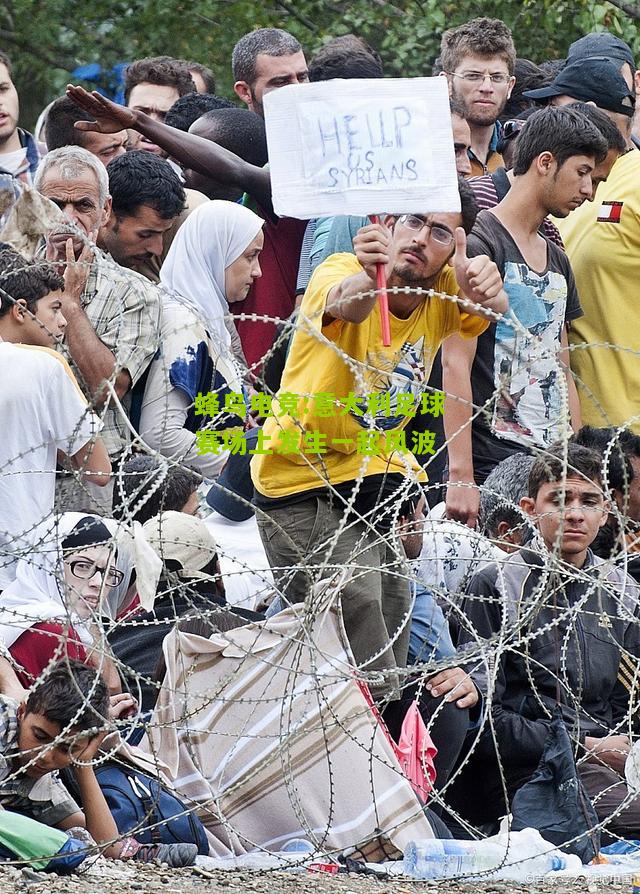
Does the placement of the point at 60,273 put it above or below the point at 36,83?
above

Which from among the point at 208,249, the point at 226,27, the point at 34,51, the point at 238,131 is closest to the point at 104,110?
the point at 208,249

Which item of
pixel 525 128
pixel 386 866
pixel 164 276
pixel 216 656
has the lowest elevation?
pixel 386 866

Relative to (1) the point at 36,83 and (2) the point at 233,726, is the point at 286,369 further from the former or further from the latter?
(1) the point at 36,83

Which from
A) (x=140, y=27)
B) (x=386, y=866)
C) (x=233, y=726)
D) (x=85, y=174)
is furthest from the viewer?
(x=140, y=27)

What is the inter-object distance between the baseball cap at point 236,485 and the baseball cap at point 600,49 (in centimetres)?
222

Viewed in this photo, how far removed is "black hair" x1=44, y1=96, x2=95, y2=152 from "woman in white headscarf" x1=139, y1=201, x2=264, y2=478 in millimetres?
994

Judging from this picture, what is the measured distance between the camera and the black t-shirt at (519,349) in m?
5.71

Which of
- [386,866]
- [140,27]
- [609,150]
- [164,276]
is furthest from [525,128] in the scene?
[140,27]

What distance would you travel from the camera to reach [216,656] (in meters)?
4.84

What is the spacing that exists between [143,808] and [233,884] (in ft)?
1.42

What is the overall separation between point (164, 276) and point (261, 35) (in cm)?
139

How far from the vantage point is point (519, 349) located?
5.73 m

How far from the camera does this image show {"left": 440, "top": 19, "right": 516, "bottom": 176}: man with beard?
6836 millimetres

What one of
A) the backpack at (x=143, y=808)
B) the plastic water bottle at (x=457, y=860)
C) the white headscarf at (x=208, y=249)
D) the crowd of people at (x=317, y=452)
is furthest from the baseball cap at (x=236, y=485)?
the plastic water bottle at (x=457, y=860)
